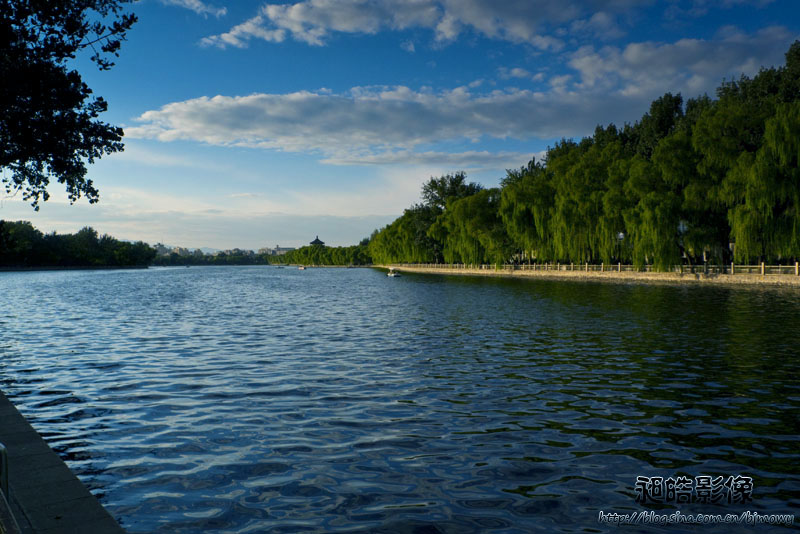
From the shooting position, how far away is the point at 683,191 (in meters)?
56.7

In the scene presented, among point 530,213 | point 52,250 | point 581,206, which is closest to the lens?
point 581,206

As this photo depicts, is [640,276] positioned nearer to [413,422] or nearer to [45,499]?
[413,422]

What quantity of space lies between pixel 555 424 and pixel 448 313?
73.4 feet

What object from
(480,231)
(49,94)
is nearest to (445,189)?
(480,231)

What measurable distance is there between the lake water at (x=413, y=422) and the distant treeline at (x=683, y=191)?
30071 mm

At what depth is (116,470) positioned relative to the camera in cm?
810

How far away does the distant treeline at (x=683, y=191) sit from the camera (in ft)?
154

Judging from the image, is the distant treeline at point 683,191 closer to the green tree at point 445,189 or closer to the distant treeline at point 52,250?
the green tree at point 445,189

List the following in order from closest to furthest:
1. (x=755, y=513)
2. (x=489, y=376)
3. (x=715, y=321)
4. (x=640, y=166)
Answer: (x=755, y=513) → (x=489, y=376) → (x=715, y=321) → (x=640, y=166)

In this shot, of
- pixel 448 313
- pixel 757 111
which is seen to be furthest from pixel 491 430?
pixel 757 111

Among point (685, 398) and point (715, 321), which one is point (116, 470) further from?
point (715, 321)

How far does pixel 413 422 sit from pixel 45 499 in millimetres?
6024

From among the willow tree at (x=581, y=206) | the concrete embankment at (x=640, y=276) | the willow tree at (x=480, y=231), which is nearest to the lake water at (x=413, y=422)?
the concrete embankment at (x=640, y=276)

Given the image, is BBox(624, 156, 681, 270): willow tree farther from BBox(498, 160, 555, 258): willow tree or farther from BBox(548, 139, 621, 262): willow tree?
BBox(498, 160, 555, 258): willow tree
